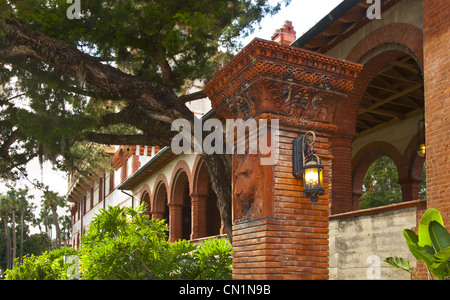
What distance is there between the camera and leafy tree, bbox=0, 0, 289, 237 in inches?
364

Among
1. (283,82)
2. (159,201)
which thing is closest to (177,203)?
(159,201)

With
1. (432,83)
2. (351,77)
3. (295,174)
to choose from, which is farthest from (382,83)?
(295,174)

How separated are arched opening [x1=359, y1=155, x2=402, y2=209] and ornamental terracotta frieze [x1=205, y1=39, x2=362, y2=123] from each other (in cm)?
2228

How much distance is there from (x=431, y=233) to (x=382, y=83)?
10059 mm

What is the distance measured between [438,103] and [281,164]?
3.15 m

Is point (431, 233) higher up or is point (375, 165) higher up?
point (375, 165)

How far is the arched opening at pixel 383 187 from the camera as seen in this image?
89.8ft

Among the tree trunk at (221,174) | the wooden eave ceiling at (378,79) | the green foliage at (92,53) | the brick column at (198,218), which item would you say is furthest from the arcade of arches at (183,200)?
the wooden eave ceiling at (378,79)

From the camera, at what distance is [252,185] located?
5984 mm

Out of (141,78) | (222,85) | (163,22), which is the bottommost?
(222,85)

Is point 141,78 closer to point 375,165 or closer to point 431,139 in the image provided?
point 431,139

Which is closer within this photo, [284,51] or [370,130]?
[284,51]

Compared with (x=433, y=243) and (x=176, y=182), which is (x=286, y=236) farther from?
(x=176, y=182)

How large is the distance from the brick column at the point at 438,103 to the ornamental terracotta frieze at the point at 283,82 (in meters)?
1.86
